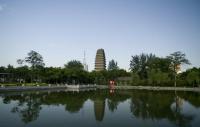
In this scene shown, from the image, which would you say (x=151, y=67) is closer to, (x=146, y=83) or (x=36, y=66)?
(x=146, y=83)

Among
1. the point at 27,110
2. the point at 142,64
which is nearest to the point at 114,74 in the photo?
the point at 142,64

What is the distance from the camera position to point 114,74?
8375cm

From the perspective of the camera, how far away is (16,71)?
59031 millimetres

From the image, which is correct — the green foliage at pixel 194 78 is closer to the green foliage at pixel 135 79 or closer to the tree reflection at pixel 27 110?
the green foliage at pixel 135 79

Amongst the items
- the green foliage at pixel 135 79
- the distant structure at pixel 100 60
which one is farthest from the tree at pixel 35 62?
the distant structure at pixel 100 60

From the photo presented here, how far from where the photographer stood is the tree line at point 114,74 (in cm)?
6031

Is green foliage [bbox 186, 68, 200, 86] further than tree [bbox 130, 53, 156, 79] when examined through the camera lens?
No

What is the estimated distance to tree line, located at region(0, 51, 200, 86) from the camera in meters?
60.3

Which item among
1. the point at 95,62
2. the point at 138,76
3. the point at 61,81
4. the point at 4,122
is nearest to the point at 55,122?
the point at 4,122

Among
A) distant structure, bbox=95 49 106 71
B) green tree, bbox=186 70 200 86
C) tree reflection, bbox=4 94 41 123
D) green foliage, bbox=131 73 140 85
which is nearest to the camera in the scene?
tree reflection, bbox=4 94 41 123

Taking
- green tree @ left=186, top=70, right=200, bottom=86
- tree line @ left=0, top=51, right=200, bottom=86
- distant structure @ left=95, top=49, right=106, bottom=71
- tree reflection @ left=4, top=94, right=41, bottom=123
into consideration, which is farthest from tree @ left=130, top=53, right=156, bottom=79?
tree reflection @ left=4, top=94, right=41, bottom=123

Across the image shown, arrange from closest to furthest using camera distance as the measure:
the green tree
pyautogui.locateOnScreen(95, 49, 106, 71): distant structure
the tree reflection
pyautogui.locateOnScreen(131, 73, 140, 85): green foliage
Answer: the tree reflection → the green tree → pyautogui.locateOnScreen(131, 73, 140, 85): green foliage → pyautogui.locateOnScreen(95, 49, 106, 71): distant structure

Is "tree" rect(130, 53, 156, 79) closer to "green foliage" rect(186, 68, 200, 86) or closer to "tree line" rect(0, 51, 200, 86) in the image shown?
"tree line" rect(0, 51, 200, 86)

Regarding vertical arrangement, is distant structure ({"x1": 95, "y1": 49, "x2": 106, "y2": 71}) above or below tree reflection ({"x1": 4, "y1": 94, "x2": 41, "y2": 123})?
above
